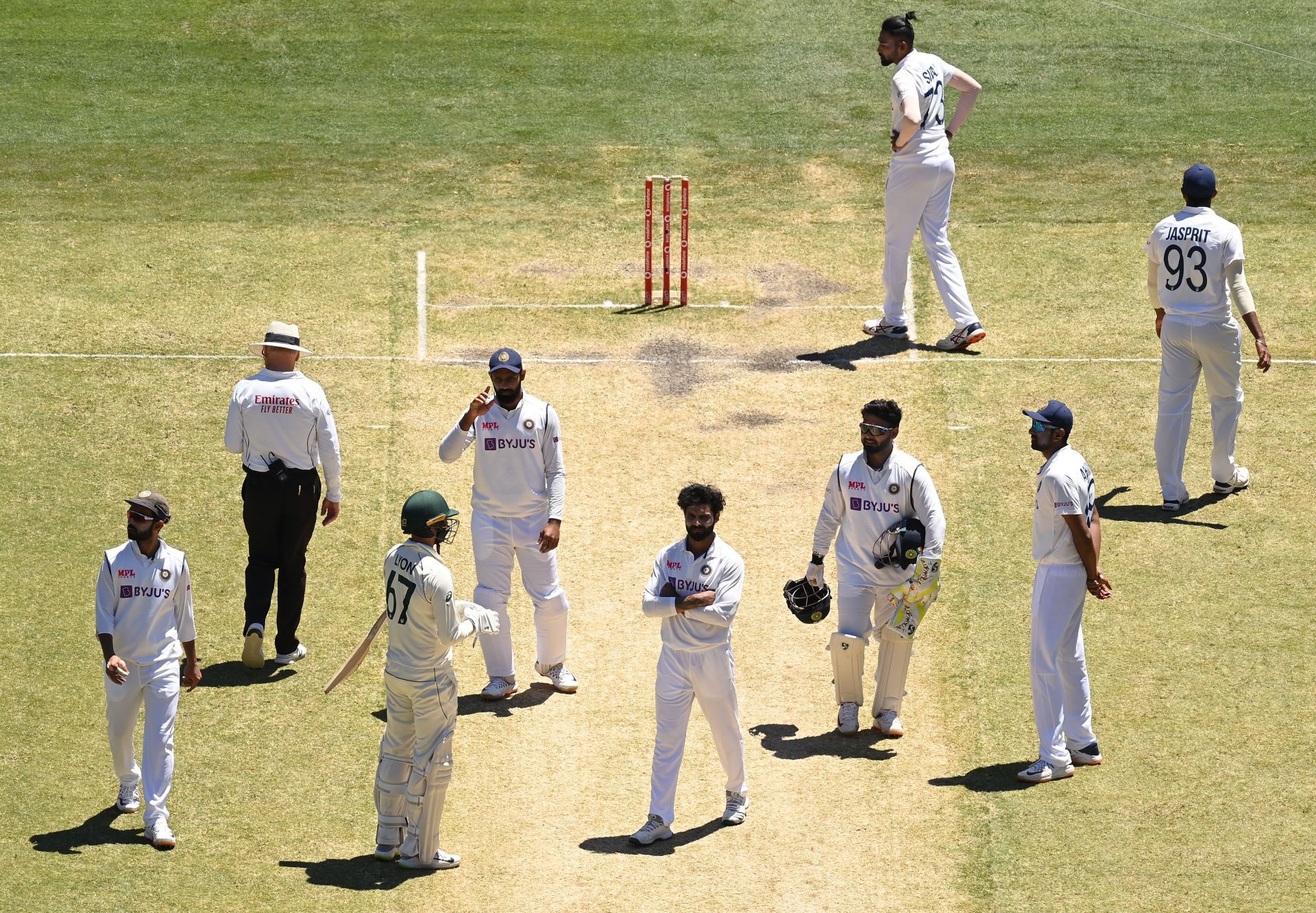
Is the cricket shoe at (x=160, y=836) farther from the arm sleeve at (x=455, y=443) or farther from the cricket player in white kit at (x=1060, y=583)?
the cricket player in white kit at (x=1060, y=583)

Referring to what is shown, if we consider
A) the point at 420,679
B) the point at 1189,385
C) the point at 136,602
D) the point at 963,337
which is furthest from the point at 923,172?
the point at 136,602

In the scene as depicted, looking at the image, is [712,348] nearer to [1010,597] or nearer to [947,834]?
[1010,597]

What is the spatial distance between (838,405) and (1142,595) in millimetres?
4147

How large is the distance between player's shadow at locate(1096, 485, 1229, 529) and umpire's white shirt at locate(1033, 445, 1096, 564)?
3.88m

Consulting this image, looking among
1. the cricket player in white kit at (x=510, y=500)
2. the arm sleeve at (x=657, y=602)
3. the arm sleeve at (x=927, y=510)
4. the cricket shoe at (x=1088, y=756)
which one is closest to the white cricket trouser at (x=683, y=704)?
the arm sleeve at (x=657, y=602)

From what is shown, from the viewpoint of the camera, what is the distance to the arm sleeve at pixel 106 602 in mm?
10945

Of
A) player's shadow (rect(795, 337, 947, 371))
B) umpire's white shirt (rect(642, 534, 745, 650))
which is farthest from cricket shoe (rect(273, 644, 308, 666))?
player's shadow (rect(795, 337, 947, 371))

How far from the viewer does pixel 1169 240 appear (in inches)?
598

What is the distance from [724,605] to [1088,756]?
3039 millimetres

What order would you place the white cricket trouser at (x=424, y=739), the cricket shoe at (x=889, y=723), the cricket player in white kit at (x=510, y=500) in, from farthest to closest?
the cricket player in white kit at (x=510, y=500)
the cricket shoe at (x=889, y=723)
the white cricket trouser at (x=424, y=739)

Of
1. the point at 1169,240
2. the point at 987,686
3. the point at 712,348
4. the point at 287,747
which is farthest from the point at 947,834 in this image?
the point at 712,348

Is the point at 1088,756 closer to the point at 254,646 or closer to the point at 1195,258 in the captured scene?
the point at 1195,258

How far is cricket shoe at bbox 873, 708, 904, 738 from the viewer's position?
41.5 ft

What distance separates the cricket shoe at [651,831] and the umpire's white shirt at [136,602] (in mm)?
3222
